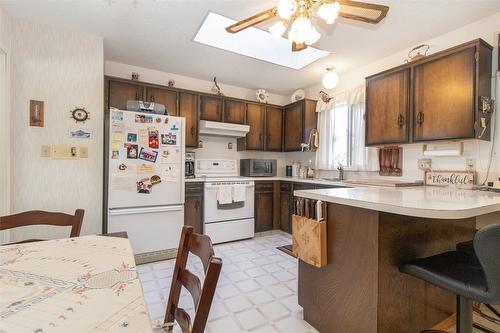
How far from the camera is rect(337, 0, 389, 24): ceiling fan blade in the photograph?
4.91 ft

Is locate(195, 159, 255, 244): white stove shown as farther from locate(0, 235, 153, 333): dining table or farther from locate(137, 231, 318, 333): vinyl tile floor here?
locate(0, 235, 153, 333): dining table

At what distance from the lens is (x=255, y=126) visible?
4086 mm

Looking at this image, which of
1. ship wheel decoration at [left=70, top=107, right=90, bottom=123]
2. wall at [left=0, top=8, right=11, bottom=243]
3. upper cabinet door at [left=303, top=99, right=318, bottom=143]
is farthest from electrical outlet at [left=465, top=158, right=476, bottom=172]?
wall at [left=0, top=8, right=11, bottom=243]

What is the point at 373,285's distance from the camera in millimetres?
1264

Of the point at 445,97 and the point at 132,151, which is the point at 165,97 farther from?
the point at 445,97

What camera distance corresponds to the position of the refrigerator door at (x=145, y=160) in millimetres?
2592

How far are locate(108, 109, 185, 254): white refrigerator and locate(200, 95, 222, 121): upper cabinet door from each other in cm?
73

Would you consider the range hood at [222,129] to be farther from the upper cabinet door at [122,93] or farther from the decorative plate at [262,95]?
the upper cabinet door at [122,93]

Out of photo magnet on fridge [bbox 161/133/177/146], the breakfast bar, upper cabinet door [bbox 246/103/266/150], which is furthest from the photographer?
upper cabinet door [bbox 246/103/266/150]

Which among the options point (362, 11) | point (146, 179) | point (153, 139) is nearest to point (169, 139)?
point (153, 139)

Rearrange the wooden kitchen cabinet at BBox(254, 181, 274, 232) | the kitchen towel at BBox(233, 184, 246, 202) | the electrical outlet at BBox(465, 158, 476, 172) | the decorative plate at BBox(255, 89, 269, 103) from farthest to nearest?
the decorative plate at BBox(255, 89, 269, 103)
the wooden kitchen cabinet at BBox(254, 181, 274, 232)
the kitchen towel at BBox(233, 184, 246, 202)
the electrical outlet at BBox(465, 158, 476, 172)

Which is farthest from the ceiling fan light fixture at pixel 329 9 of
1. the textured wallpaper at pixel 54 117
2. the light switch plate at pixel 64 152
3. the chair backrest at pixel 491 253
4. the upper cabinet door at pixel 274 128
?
the upper cabinet door at pixel 274 128

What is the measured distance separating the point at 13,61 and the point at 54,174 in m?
1.11

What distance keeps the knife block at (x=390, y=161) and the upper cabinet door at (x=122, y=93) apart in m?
3.21
